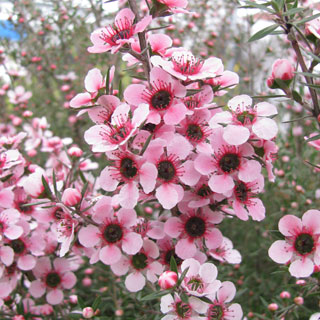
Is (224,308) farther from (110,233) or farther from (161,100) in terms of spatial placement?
(161,100)

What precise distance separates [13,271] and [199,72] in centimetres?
88

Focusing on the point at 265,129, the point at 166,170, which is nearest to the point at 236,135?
the point at 265,129

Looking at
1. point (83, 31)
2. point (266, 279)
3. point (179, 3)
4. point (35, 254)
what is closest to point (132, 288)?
point (35, 254)

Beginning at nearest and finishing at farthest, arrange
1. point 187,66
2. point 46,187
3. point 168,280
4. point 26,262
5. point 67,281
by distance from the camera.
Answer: point 168,280
point 187,66
point 46,187
point 26,262
point 67,281

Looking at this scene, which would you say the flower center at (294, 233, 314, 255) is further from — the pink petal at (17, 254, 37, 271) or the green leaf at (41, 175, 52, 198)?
the pink petal at (17, 254, 37, 271)

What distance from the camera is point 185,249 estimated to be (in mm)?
1017

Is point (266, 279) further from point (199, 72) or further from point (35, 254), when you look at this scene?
point (199, 72)

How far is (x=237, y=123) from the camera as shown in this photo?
0.92 metres

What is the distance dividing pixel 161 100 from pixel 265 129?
0.85 ft

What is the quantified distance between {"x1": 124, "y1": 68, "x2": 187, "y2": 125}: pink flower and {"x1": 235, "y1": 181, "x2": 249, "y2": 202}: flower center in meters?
0.25

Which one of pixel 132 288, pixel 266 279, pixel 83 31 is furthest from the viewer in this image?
pixel 83 31

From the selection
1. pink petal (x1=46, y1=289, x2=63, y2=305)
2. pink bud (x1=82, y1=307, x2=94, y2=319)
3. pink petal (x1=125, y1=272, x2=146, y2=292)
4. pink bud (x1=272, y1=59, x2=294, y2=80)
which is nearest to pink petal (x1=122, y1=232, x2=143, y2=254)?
pink petal (x1=125, y1=272, x2=146, y2=292)

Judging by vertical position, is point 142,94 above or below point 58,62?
above

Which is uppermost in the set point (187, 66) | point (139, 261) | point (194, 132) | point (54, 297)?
point (187, 66)
